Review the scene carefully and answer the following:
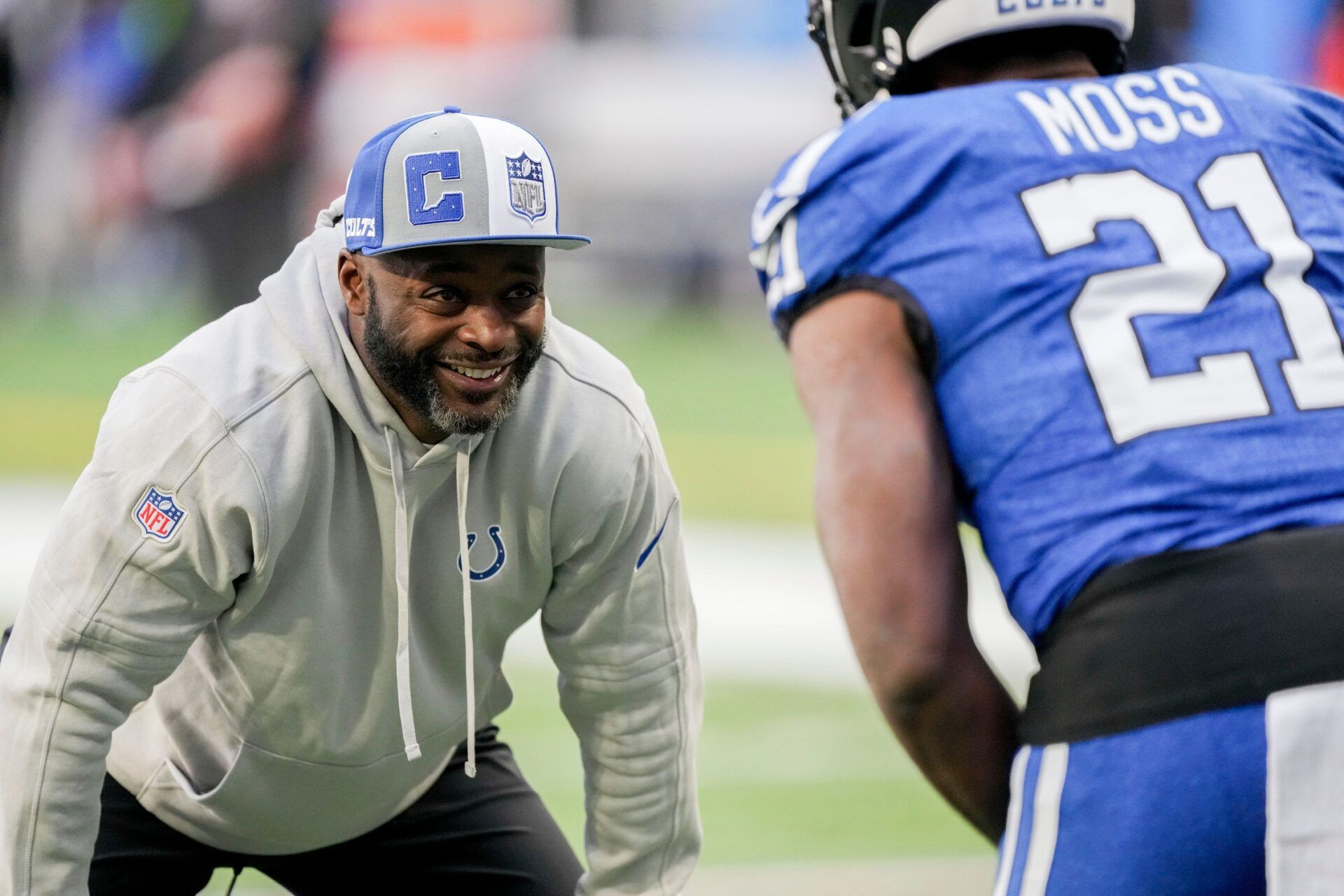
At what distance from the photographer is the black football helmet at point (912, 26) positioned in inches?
79.2

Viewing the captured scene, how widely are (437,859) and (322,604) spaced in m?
0.64

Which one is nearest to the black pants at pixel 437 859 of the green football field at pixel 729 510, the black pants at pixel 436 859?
the black pants at pixel 436 859

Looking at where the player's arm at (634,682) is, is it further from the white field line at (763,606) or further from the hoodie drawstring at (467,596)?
the white field line at (763,606)

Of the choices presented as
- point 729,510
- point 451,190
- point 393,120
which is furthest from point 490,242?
point 393,120

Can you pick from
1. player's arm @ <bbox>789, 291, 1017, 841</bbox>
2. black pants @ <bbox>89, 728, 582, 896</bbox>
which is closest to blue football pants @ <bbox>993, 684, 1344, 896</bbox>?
player's arm @ <bbox>789, 291, 1017, 841</bbox>

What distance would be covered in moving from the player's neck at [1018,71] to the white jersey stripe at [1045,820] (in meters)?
0.79

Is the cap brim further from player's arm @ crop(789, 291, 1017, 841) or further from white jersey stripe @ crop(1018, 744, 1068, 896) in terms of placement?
white jersey stripe @ crop(1018, 744, 1068, 896)

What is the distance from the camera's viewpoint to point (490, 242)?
245cm

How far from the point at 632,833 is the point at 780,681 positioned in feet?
13.3

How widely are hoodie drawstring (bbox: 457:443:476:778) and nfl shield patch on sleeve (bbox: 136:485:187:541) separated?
406 mm

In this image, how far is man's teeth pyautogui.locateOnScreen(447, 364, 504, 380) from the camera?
2.50m

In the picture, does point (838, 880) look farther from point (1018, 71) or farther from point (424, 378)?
point (1018, 71)

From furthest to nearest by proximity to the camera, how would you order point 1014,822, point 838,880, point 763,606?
point 763,606 < point 838,880 < point 1014,822

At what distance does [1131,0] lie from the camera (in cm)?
211
